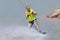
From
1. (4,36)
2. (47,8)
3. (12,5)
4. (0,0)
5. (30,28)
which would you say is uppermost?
(0,0)

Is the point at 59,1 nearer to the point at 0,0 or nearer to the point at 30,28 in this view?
the point at 0,0

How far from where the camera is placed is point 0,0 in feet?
125

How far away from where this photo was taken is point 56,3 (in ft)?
105

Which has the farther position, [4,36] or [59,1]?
[59,1]

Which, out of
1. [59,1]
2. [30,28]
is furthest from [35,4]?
[30,28]

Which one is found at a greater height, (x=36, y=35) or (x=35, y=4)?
(x=35, y=4)

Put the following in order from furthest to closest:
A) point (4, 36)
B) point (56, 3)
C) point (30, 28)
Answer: point (56, 3)
point (30, 28)
point (4, 36)

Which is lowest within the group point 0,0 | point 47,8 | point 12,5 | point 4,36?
point 4,36

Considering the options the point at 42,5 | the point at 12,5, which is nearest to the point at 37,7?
the point at 42,5

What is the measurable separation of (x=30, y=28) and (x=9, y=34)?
1.21 m

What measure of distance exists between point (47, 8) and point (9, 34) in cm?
1877

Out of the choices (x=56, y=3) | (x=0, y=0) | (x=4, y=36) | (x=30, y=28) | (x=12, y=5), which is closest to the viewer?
(x=4, y=36)

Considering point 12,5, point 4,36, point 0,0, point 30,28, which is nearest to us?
point 4,36

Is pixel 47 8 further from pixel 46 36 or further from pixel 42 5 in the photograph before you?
pixel 46 36
